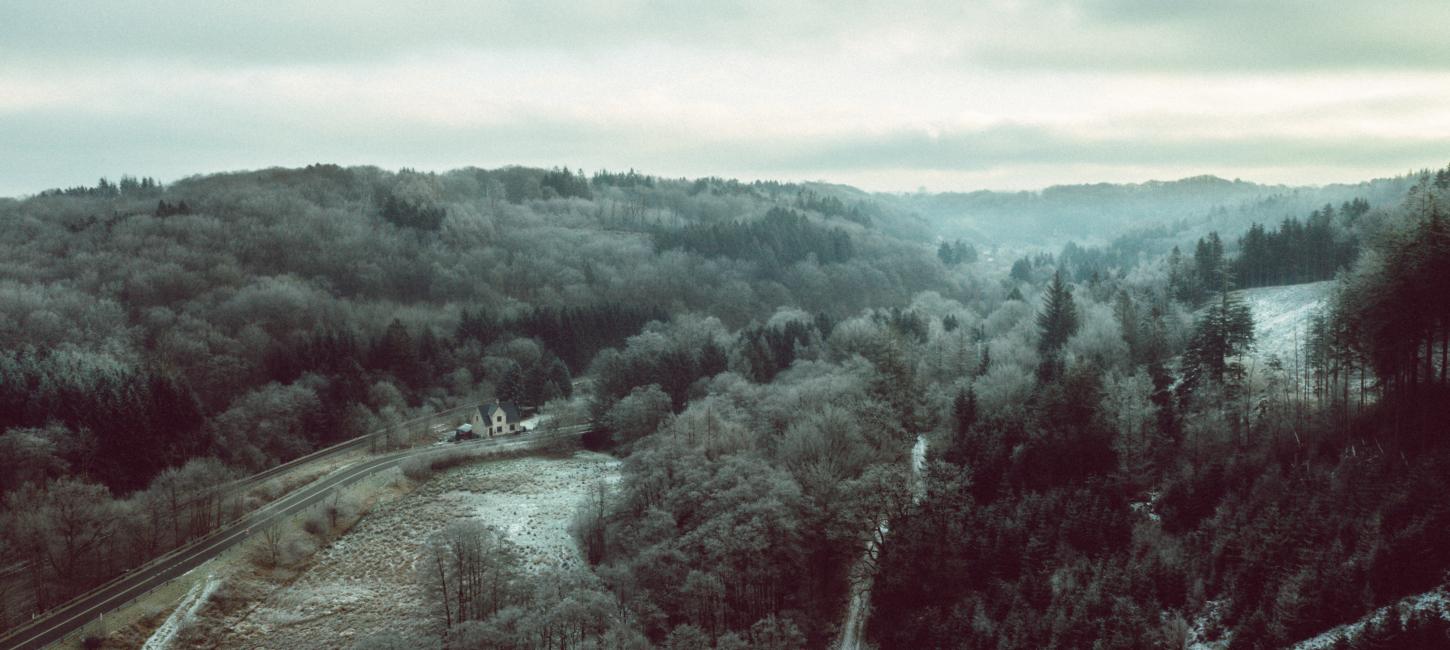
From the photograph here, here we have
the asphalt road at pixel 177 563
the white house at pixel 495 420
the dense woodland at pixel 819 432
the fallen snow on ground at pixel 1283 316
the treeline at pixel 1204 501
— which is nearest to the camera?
the treeline at pixel 1204 501

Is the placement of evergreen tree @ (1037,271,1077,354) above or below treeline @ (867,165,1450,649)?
above

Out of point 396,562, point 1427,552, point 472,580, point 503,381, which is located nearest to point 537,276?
point 503,381

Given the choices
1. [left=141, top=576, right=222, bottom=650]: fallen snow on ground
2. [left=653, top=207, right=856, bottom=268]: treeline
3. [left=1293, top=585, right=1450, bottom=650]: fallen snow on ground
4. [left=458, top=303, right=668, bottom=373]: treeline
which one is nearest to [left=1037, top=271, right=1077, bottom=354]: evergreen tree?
[left=1293, top=585, right=1450, bottom=650]: fallen snow on ground

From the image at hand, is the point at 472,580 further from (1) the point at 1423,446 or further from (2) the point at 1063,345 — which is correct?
(2) the point at 1063,345

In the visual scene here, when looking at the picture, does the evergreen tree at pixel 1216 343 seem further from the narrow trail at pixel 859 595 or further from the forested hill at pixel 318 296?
the forested hill at pixel 318 296

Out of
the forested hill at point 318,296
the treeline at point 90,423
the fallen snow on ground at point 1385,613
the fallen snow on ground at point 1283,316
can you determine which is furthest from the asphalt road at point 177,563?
the fallen snow on ground at point 1283,316

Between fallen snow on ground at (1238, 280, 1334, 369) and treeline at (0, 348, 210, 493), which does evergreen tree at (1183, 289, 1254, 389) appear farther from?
treeline at (0, 348, 210, 493)
